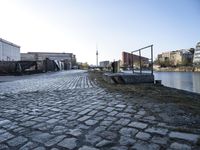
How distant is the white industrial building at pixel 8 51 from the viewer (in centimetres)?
7505

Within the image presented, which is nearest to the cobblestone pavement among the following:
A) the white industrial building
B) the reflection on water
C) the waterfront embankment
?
the waterfront embankment

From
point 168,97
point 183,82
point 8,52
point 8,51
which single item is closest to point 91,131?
point 168,97

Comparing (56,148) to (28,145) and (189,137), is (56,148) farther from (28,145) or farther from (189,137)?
(189,137)

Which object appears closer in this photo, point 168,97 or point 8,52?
point 168,97

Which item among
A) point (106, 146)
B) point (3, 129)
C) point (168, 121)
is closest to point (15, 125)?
point (3, 129)

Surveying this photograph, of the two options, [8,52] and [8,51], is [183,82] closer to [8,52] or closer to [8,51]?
[8,52]

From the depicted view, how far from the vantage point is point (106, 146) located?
282 cm

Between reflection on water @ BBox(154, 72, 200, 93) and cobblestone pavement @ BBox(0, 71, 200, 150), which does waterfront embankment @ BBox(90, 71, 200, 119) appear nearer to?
cobblestone pavement @ BBox(0, 71, 200, 150)

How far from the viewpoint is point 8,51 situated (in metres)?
81.9

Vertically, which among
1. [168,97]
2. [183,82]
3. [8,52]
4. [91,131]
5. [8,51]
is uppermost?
[8,51]

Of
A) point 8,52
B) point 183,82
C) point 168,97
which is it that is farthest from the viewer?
point 8,52

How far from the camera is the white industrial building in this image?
2955 inches

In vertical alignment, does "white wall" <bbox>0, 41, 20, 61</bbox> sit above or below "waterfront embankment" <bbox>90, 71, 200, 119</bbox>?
above

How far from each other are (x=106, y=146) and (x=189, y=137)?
1202 mm
